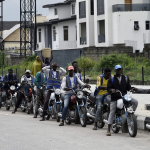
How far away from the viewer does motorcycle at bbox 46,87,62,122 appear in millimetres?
15592

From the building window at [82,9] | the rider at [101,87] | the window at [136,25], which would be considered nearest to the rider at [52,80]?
the rider at [101,87]

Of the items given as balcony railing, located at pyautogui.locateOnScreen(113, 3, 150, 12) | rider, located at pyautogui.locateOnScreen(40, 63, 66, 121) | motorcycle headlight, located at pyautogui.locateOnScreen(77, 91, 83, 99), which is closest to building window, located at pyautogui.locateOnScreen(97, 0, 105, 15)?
balcony railing, located at pyautogui.locateOnScreen(113, 3, 150, 12)

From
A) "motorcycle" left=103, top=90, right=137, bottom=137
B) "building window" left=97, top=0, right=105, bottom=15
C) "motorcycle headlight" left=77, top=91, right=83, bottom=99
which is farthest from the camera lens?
"building window" left=97, top=0, right=105, bottom=15

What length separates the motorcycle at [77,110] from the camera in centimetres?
1398

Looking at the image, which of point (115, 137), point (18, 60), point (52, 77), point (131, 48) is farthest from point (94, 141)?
point (18, 60)

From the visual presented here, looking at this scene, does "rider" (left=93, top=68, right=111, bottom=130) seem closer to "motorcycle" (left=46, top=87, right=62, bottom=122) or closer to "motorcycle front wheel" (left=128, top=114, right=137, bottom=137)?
"motorcycle front wheel" (left=128, top=114, right=137, bottom=137)

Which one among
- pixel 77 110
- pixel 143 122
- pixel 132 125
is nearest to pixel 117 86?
pixel 132 125

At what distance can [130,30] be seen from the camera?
46.3m

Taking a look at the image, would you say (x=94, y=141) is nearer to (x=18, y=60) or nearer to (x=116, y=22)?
(x=116, y=22)

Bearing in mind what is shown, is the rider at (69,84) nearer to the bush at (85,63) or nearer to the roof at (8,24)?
the bush at (85,63)

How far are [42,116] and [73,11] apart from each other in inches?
1782

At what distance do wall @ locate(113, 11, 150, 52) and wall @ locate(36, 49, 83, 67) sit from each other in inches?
168

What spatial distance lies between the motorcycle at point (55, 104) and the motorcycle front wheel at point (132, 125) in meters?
4.14

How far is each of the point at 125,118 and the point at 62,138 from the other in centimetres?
175
